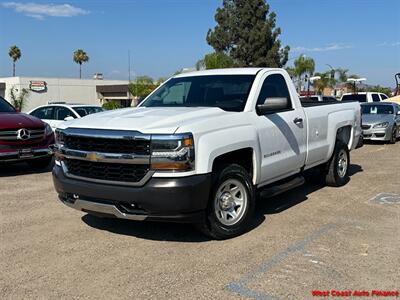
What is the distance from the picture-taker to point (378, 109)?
17.4 metres

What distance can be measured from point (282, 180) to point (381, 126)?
35.9 feet

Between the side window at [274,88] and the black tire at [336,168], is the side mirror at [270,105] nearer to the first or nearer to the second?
the side window at [274,88]

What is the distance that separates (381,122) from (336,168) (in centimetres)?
911

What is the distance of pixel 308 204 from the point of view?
6855mm

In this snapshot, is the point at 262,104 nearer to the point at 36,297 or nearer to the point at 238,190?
the point at 238,190

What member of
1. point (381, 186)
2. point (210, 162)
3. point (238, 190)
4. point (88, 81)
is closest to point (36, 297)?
point (210, 162)

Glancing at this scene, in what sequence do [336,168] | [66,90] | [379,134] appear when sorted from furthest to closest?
[66,90] → [379,134] → [336,168]

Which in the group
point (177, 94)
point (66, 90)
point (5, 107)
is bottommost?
point (5, 107)

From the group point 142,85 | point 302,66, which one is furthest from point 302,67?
point 142,85

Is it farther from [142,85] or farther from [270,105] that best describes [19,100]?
[270,105]

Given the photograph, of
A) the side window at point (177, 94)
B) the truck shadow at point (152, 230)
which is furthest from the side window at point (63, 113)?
the truck shadow at point (152, 230)

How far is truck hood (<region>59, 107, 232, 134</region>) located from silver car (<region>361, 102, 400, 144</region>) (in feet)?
38.7

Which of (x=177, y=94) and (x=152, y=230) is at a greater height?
(x=177, y=94)

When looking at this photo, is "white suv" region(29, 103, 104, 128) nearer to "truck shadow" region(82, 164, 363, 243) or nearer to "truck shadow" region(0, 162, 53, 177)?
"truck shadow" region(0, 162, 53, 177)
